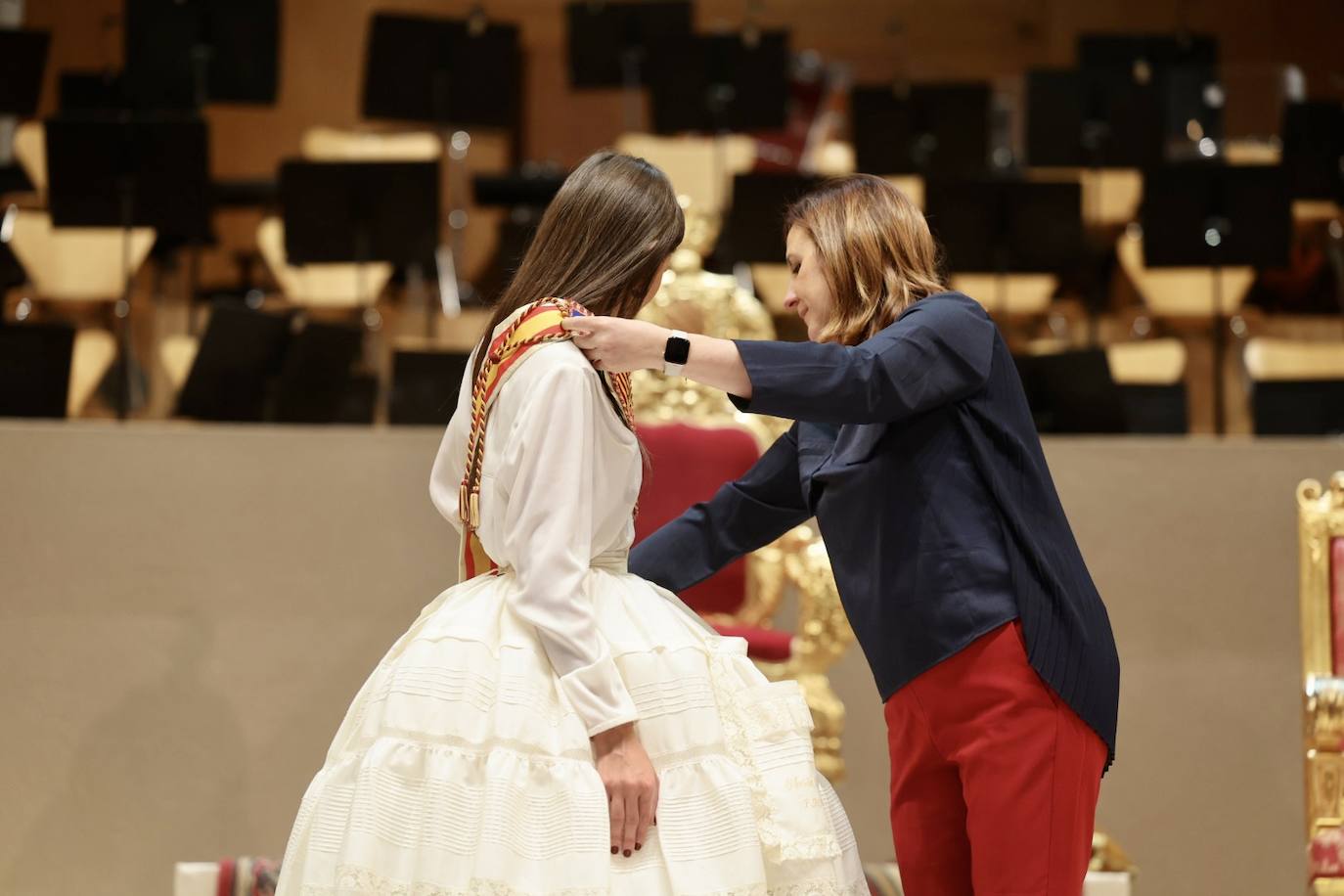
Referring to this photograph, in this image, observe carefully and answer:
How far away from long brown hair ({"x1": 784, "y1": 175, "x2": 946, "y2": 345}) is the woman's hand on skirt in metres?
0.54

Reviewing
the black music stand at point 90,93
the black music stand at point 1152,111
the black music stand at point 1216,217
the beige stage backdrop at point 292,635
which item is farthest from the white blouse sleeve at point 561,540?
the black music stand at point 90,93

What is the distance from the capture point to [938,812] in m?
1.67

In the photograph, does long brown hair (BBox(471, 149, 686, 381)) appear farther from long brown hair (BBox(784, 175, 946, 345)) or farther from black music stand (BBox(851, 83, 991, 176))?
black music stand (BBox(851, 83, 991, 176))

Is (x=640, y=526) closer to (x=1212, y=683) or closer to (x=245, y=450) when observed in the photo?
(x=245, y=450)

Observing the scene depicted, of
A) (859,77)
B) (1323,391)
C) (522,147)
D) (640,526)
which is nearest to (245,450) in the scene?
(640,526)

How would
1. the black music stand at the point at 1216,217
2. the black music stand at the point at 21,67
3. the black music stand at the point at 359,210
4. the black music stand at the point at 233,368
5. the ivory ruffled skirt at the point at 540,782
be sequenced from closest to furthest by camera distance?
the ivory ruffled skirt at the point at 540,782 < the black music stand at the point at 233,368 < the black music stand at the point at 359,210 < the black music stand at the point at 1216,217 < the black music stand at the point at 21,67

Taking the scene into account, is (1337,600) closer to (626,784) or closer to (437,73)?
(626,784)

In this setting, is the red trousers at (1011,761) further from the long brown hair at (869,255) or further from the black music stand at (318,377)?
the black music stand at (318,377)

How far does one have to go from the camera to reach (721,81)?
579 centimetres

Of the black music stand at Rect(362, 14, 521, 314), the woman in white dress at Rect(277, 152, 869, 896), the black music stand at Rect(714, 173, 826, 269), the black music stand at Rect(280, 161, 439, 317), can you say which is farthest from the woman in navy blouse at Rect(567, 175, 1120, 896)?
the black music stand at Rect(362, 14, 521, 314)

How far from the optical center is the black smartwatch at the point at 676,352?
1.50 metres

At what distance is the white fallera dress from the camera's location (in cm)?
141

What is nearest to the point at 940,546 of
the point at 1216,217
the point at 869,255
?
the point at 869,255

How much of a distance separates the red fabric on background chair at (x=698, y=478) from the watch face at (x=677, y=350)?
137cm
